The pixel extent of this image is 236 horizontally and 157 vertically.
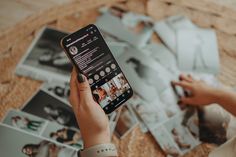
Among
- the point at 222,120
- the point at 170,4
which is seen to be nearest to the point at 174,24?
the point at 170,4

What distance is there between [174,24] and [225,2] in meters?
0.25

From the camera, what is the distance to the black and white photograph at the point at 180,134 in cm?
111

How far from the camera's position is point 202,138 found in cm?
112

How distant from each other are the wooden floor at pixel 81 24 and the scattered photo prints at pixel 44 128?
0.13ft

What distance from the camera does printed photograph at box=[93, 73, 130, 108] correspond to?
0.85 m

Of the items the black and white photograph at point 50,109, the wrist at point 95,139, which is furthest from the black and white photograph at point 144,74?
the wrist at point 95,139

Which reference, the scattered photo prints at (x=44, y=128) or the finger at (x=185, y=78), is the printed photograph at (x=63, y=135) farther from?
the finger at (x=185, y=78)

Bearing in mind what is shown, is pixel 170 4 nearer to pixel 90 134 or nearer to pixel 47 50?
pixel 47 50

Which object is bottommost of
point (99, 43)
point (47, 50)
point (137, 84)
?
point (137, 84)

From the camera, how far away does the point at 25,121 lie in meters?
1.09

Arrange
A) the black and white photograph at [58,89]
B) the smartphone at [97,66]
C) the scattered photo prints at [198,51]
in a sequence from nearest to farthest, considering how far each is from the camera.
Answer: the smartphone at [97,66], the black and white photograph at [58,89], the scattered photo prints at [198,51]

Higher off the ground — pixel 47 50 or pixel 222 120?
pixel 47 50

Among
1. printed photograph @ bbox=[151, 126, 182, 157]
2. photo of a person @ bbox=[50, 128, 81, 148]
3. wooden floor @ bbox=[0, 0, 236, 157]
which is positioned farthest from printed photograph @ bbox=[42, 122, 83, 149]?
printed photograph @ bbox=[151, 126, 182, 157]

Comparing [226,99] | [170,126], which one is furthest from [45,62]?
[226,99]
